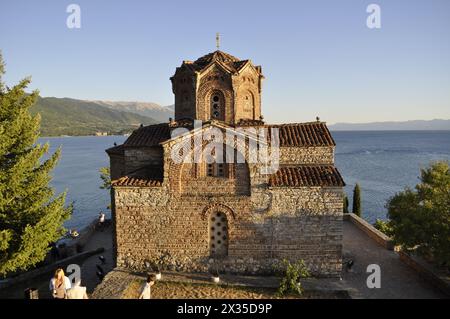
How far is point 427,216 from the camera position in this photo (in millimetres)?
13766

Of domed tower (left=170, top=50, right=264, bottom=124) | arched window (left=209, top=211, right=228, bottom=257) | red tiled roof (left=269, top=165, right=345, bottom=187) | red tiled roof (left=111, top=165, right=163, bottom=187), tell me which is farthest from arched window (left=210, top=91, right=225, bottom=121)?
arched window (left=209, top=211, right=228, bottom=257)

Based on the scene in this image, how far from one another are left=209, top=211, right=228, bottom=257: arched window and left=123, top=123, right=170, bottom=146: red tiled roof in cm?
457

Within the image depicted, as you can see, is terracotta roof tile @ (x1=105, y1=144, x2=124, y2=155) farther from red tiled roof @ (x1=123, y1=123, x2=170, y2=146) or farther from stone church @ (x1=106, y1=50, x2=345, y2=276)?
stone church @ (x1=106, y1=50, x2=345, y2=276)

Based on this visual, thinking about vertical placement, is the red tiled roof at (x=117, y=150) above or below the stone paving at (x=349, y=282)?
above

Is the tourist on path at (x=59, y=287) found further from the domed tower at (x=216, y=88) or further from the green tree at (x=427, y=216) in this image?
the green tree at (x=427, y=216)

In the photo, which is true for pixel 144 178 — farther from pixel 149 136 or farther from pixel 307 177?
pixel 307 177

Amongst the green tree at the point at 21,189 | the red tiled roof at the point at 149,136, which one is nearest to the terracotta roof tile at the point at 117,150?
the red tiled roof at the point at 149,136

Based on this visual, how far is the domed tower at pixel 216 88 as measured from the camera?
17.3 meters

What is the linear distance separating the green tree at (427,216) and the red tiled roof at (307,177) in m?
3.44

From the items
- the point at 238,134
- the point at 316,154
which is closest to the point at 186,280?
the point at 238,134

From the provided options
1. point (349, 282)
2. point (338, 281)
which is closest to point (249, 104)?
point (338, 281)

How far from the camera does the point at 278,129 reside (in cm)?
1658
